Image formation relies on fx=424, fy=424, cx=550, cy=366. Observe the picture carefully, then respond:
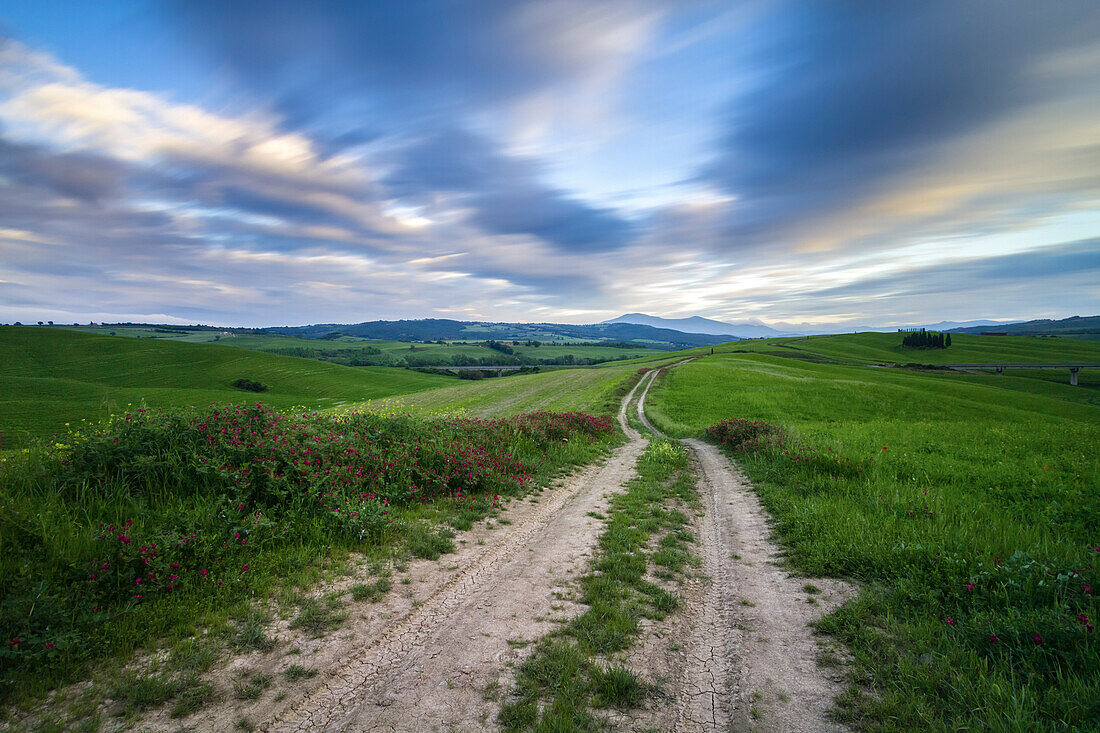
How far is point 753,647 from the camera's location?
16.7 feet

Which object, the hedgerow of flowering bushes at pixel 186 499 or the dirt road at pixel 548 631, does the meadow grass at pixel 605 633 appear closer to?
the dirt road at pixel 548 631

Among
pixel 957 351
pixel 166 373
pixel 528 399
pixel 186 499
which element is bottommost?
pixel 528 399

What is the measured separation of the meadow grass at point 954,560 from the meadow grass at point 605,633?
211cm

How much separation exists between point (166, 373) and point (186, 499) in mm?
107602

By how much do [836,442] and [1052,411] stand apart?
45.3 metres

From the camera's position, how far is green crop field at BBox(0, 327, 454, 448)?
63312mm

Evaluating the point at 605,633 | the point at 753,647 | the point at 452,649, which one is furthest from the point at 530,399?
the point at 753,647

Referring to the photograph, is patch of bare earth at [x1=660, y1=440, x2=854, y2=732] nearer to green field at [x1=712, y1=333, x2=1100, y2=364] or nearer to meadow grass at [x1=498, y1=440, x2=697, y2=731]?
meadow grass at [x1=498, y1=440, x2=697, y2=731]

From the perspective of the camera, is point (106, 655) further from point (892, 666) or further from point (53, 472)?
point (892, 666)

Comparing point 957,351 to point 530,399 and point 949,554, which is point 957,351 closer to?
point 530,399

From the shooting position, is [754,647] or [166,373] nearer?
[754,647]

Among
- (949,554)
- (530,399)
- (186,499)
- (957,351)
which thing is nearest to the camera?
(949,554)

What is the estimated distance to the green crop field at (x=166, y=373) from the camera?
63.3 metres

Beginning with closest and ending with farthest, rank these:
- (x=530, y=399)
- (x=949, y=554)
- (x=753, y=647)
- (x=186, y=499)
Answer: (x=753, y=647), (x=949, y=554), (x=186, y=499), (x=530, y=399)
